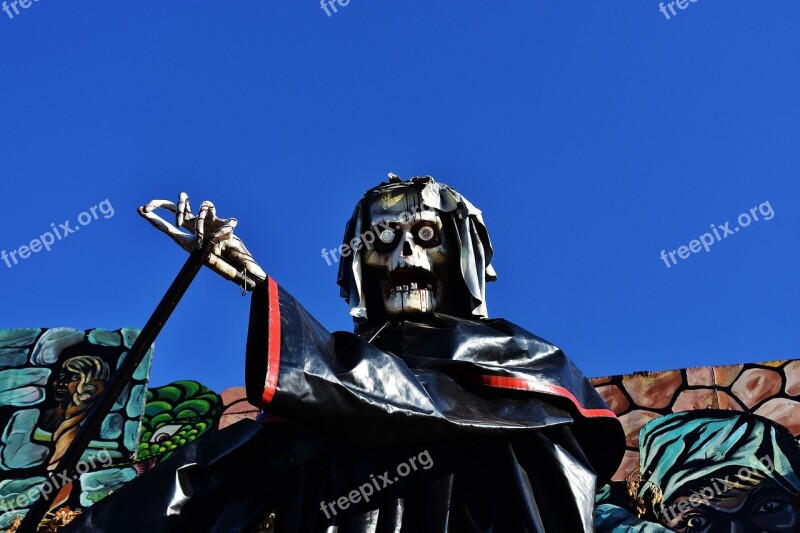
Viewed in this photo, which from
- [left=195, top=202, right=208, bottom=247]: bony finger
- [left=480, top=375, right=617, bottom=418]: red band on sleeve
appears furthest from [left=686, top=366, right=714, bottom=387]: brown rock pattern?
[left=195, top=202, right=208, bottom=247]: bony finger

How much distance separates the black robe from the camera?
3652mm

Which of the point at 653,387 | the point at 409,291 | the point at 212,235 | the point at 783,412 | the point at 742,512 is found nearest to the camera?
the point at 212,235

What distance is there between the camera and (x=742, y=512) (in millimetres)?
6445

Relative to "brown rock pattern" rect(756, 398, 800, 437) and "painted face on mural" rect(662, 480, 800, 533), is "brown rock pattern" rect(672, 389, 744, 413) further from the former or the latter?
"painted face on mural" rect(662, 480, 800, 533)

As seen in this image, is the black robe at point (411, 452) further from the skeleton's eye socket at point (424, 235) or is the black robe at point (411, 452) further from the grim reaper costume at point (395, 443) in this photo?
the skeleton's eye socket at point (424, 235)

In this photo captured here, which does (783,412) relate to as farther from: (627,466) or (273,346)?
(273,346)

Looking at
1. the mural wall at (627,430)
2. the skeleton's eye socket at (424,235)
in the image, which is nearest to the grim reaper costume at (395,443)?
the skeleton's eye socket at (424,235)

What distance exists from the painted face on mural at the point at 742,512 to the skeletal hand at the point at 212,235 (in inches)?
149

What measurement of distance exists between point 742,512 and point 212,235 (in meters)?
4.08

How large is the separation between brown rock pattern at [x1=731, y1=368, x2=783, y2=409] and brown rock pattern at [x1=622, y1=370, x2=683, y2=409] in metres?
0.38

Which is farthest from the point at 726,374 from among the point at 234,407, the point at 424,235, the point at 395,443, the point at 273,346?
the point at 273,346

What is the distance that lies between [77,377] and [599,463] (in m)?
4.68

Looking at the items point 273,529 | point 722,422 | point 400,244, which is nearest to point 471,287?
point 400,244

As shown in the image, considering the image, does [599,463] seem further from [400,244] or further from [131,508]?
[131,508]
